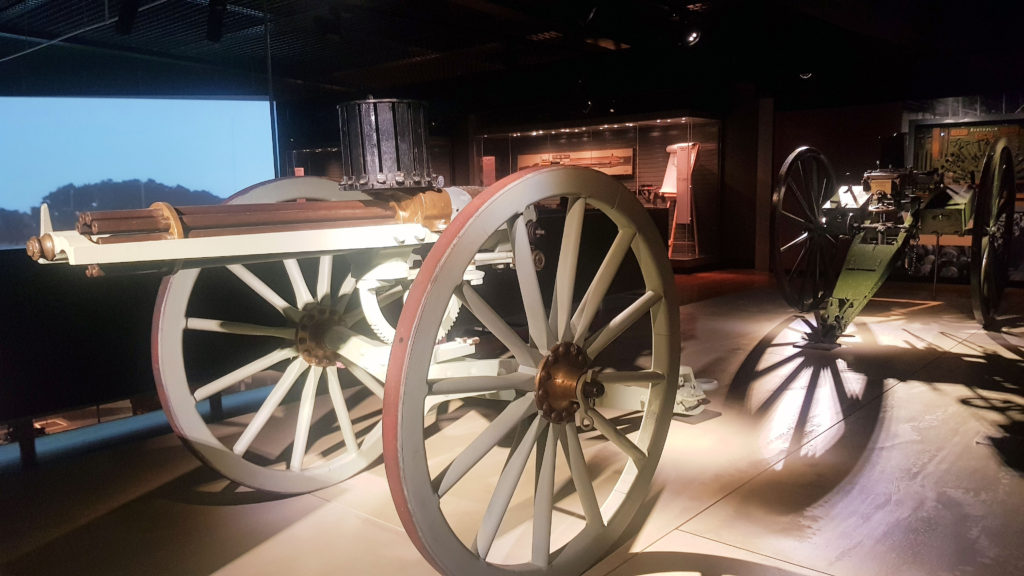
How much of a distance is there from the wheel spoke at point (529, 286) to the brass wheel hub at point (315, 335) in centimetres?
97

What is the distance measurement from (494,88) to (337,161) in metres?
3.18

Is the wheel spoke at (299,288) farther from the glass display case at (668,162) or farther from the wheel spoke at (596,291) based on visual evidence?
the glass display case at (668,162)

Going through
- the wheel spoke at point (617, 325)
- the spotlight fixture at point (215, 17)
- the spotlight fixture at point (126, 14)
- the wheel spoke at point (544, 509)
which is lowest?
the wheel spoke at point (544, 509)

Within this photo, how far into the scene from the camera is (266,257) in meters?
1.96

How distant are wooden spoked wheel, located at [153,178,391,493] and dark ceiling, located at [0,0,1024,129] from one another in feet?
11.9

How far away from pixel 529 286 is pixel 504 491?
471 mm

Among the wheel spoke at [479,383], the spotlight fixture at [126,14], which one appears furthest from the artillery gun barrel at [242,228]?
the spotlight fixture at [126,14]

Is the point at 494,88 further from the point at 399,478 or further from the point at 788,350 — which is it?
the point at 399,478

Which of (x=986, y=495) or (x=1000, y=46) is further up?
(x=1000, y=46)

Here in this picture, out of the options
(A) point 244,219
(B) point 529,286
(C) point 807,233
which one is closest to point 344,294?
(A) point 244,219

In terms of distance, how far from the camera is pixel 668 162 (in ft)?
31.0

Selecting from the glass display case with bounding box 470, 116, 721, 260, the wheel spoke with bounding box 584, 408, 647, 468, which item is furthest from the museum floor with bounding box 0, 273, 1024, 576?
the glass display case with bounding box 470, 116, 721, 260

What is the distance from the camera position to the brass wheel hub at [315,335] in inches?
97.3

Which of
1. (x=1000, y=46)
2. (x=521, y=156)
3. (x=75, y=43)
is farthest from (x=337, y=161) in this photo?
(x=1000, y=46)
